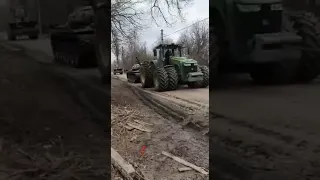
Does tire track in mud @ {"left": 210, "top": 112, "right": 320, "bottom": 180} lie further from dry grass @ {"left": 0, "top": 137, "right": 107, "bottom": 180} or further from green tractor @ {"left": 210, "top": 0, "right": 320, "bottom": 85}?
dry grass @ {"left": 0, "top": 137, "right": 107, "bottom": 180}

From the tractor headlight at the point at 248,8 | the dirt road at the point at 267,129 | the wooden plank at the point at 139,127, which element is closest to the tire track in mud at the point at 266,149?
the dirt road at the point at 267,129

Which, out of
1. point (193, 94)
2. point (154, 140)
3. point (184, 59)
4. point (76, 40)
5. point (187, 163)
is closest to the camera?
point (76, 40)

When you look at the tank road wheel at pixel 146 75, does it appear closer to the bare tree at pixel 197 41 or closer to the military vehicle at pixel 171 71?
the military vehicle at pixel 171 71

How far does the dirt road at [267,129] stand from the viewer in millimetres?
1686

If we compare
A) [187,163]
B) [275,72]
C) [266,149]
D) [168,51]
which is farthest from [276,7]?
[168,51]

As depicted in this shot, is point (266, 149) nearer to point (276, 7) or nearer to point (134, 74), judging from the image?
point (276, 7)

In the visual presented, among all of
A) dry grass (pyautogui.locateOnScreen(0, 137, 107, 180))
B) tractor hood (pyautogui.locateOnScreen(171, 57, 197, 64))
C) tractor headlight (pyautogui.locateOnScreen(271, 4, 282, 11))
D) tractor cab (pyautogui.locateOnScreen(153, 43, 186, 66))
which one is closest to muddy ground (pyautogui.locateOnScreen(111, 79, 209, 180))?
tractor cab (pyautogui.locateOnScreen(153, 43, 186, 66))

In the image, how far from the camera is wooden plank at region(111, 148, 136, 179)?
2.85m

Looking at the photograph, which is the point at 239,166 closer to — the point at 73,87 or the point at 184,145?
the point at 73,87

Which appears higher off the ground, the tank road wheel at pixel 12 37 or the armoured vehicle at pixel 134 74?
the tank road wheel at pixel 12 37

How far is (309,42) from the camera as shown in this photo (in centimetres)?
170

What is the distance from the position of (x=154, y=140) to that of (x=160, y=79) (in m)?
1.06

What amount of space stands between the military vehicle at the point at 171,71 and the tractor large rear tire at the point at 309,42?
5.94 ft

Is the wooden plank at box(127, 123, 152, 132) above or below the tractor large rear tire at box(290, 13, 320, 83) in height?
below
